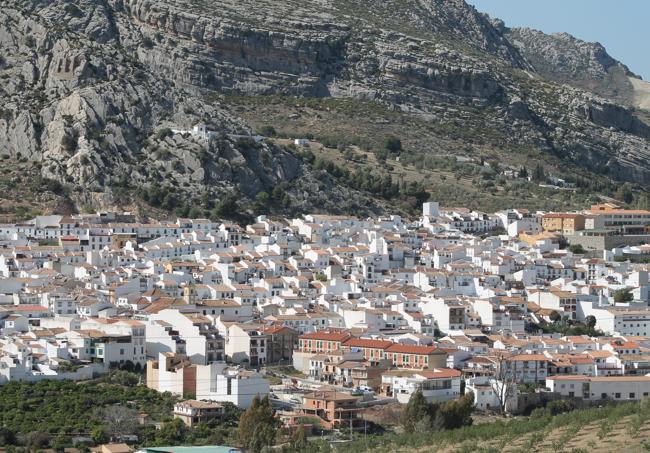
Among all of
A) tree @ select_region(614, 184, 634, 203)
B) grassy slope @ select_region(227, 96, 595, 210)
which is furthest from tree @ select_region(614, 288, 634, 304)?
tree @ select_region(614, 184, 634, 203)

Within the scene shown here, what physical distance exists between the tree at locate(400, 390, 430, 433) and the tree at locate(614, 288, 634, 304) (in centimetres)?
2216

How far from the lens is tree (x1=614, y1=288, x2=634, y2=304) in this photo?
6738cm

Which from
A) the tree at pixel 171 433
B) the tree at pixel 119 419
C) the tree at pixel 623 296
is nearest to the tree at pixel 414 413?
the tree at pixel 171 433

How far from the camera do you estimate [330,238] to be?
262 ft

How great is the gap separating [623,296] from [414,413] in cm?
2339

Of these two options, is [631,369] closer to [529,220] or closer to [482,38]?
[529,220]

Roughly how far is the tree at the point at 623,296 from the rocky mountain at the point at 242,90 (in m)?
24.9

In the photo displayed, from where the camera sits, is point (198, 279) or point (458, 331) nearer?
point (458, 331)

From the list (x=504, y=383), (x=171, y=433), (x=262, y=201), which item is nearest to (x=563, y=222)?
(x=262, y=201)

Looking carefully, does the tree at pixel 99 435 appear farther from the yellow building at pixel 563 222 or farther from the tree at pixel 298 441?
the yellow building at pixel 563 222

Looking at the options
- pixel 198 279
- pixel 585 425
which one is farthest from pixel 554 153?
pixel 585 425

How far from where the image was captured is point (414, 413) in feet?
153

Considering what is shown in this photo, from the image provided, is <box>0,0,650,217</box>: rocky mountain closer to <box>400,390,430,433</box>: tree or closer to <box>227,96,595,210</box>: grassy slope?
<box>227,96,595,210</box>: grassy slope

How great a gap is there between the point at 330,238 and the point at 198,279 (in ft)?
46.5
